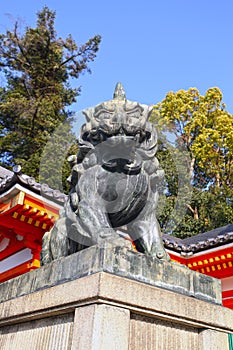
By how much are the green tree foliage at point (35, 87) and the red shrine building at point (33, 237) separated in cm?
1029

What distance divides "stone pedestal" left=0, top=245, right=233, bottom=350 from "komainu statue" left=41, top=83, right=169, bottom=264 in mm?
252

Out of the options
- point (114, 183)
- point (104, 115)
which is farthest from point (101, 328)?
point (104, 115)

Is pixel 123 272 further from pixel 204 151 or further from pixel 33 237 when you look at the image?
pixel 204 151

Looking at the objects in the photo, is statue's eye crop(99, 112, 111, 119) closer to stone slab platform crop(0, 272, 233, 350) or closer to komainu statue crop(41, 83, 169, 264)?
komainu statue crop(41, 83, 169, 264)

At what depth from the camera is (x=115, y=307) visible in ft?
5.85

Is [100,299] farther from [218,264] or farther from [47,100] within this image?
[47,100]

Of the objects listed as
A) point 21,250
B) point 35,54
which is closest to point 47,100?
point 35,54

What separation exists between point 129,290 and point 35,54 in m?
18.8

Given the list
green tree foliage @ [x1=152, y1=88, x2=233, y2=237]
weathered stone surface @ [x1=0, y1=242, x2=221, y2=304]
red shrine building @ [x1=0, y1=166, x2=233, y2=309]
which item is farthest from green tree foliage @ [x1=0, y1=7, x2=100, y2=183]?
weathered stone surface @ [x1=0, y1=242, x2=221, y2=304]

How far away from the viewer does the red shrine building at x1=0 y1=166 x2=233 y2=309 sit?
553cm

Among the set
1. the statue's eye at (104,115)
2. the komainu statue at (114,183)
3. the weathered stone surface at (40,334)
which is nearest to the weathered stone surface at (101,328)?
the weathered stone surface at (40,334)

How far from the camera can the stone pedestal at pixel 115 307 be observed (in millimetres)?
1762

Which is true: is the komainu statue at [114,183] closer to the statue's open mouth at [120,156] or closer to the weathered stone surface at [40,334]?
the statue's open mouth at [120,156]

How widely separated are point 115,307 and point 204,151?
54.3 ft
